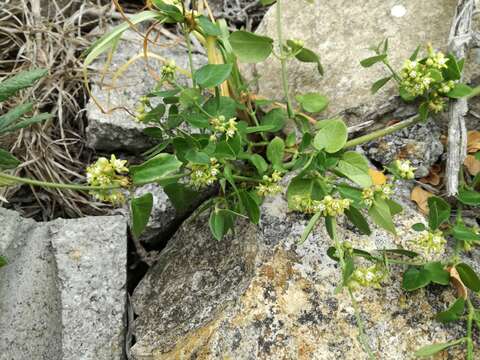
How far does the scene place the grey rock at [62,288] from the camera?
160 centimetres

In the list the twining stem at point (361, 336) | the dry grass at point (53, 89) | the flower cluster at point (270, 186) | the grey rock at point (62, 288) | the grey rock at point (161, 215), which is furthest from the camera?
the dry grass at point (53, 89)

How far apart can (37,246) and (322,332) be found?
32.9 inches

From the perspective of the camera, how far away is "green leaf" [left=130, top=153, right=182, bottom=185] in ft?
4.40

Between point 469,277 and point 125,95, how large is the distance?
3.96 ft

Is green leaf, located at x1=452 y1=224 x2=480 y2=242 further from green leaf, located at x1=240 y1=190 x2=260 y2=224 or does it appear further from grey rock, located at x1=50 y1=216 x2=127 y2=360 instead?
grey rock, located at x1=50 y1=216 x2=127 y2=360

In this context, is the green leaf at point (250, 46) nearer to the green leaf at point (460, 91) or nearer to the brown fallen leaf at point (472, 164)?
the green leaf at point (460, 91)

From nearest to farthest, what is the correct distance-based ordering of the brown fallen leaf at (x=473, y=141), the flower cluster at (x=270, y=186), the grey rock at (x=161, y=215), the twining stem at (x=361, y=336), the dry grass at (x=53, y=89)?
1. the twining stem at (x=361, y=336)
2. the flower cluster at (x=270, y=186)
3. the brown fallen leaf at (x=473, y=141)
4. the grey rock at (x=161, y=215)
5. the dry grass at (x=53, y=89)

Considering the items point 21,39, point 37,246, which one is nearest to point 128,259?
point 37,246

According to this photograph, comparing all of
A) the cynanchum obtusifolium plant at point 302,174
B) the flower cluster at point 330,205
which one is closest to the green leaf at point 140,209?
the cynanchum obtusifolium plant at point 302,174

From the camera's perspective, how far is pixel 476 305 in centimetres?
146

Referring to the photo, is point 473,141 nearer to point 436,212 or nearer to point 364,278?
point 436,212

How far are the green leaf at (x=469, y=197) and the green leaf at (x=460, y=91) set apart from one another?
0.81ft

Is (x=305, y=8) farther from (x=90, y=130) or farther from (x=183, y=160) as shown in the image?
(x=183, y=160)

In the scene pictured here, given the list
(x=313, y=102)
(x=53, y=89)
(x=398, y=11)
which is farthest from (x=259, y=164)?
(x=53, y=89)
